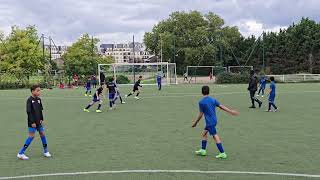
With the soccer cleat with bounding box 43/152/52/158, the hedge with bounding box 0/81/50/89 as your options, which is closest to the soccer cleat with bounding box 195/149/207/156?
the soccer cleat with bounding box 43/152/52/158

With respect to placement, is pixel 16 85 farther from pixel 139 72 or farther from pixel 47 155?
pixel 47 155

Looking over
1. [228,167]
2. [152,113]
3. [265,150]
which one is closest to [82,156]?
[228,167]

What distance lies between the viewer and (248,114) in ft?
60.4

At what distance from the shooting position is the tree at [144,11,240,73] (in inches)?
3054

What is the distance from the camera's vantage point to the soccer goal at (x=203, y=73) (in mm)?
58562

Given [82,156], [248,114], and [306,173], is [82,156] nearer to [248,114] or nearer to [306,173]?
[306,173]

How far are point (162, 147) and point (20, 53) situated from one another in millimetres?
55037

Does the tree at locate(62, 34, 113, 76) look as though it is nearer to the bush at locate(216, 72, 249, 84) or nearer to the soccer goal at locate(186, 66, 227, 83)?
the soccer goal at locate(186, 66, 227, 83)

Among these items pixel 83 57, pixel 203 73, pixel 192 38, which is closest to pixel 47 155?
pixel 203 73

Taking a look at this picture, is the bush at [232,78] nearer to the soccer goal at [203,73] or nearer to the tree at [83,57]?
the soccer goal at [203,73]

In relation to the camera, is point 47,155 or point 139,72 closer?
point 47,155

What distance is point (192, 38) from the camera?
79.9 m

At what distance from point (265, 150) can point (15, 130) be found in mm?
8280

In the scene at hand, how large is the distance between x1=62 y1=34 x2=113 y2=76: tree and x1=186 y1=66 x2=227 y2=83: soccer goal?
1360cm
